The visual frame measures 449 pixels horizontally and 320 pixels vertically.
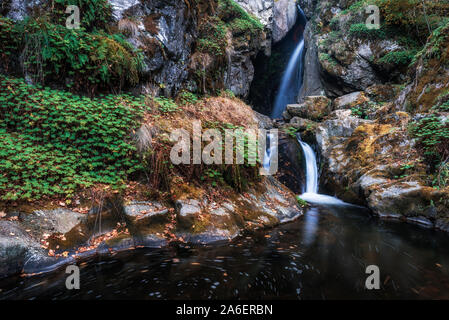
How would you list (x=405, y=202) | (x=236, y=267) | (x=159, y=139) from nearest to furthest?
1. (x=236, y=267)
2. (x=159, y=139)
3. (x=405, y=202)

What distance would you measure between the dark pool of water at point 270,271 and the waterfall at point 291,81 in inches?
646

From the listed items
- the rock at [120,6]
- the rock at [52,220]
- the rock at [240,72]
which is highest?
the rock at [240,72]

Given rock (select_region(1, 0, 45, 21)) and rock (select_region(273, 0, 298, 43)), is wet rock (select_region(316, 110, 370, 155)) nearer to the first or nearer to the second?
rock (select_region(1, 0, 45, 21))

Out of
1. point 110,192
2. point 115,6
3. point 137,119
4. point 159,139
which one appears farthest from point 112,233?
point 115,6

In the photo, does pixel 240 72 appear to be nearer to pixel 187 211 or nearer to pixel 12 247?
pixel 187 211

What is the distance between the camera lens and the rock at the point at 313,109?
42.1ft

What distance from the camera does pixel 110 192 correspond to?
3836 millimetres

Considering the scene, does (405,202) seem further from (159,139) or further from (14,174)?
(14,174)

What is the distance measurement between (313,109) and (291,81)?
7.83 metres

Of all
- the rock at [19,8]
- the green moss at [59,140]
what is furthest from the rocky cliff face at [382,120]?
the rock at [19,8]

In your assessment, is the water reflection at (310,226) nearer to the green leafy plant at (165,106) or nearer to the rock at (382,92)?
the green leafy plant at (165,106)

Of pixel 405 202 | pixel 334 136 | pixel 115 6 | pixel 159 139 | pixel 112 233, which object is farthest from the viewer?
pixel 334 136

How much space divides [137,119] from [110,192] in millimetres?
1690

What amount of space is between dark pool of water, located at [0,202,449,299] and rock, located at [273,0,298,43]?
736 inches
